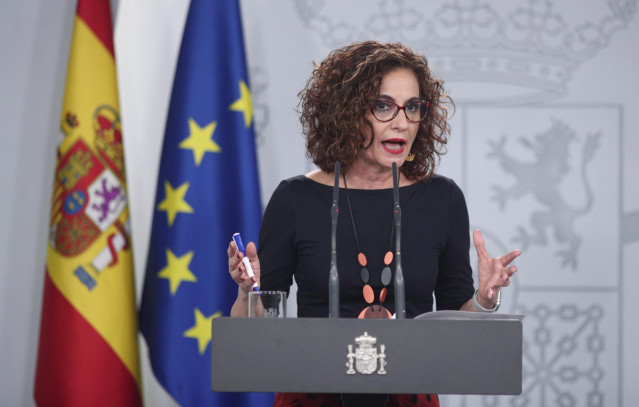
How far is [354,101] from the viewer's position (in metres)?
1.82

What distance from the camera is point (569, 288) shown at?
349cm

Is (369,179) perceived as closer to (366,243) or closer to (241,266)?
(366,243)

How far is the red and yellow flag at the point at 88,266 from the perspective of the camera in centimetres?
310

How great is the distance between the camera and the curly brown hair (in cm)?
183

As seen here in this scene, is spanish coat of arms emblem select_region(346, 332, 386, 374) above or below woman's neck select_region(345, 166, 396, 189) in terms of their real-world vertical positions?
below

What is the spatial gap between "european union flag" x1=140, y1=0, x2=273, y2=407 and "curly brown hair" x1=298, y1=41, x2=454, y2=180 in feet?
4.08

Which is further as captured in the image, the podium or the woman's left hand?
the woman's left hand

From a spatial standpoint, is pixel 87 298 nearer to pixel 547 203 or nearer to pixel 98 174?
pixel 98 174

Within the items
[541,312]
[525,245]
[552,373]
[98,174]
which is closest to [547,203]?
[525,245]

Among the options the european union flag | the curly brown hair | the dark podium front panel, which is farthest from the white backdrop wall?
the dark podium front panel

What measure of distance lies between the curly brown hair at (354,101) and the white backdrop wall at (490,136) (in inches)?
61.7

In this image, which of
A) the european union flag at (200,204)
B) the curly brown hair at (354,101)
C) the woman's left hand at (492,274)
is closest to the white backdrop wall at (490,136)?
the european union flag at (200,204)

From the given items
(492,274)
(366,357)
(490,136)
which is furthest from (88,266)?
(366,357)

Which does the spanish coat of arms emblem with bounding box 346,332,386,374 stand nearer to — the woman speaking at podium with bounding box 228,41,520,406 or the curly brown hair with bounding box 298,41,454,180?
the woman speaking at podium with bounding box 228,41,520,406
